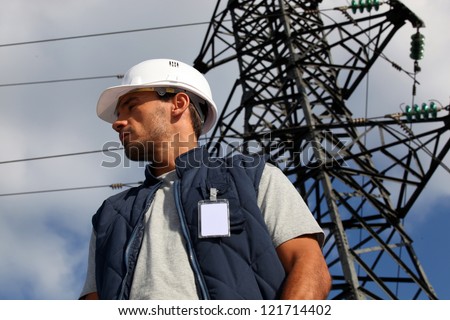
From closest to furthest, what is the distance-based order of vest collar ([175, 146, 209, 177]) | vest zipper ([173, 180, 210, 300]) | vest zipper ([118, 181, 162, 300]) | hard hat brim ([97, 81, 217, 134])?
vest zipper ([173, 180, 210, 300])
vest zipper ([118, 181, 162, 300])
vest collar ([175, 146, 209, 177])
hard hat brim ([97, 81, 217, 134])

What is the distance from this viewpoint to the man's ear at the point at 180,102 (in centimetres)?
360

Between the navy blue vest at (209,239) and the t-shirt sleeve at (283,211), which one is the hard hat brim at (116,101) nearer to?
the navy blue vest at (209,239)

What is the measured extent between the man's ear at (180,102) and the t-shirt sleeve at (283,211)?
544 millimetres

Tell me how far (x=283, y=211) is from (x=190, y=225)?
0.35 meters

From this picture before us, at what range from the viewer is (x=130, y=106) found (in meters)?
3.62

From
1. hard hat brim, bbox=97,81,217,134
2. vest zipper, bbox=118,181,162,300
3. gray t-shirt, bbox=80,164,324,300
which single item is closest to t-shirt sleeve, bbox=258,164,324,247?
gray t-shirt, bbox=80,164,324,300

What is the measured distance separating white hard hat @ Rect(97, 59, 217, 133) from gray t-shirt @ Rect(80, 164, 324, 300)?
0.55m

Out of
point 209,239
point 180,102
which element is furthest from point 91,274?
point 180,102

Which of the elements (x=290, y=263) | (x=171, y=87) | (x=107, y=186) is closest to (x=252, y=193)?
(x=290, y=263)

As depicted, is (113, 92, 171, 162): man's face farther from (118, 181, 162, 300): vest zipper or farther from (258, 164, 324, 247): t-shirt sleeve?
(258, 164, 324, 247): t-shirt sleeve

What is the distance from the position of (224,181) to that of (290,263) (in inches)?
17.2

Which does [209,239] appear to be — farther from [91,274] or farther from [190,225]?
[91,274]

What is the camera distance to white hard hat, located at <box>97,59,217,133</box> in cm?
364

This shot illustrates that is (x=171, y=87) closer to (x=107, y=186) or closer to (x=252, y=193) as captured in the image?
(x=252, y=193)
